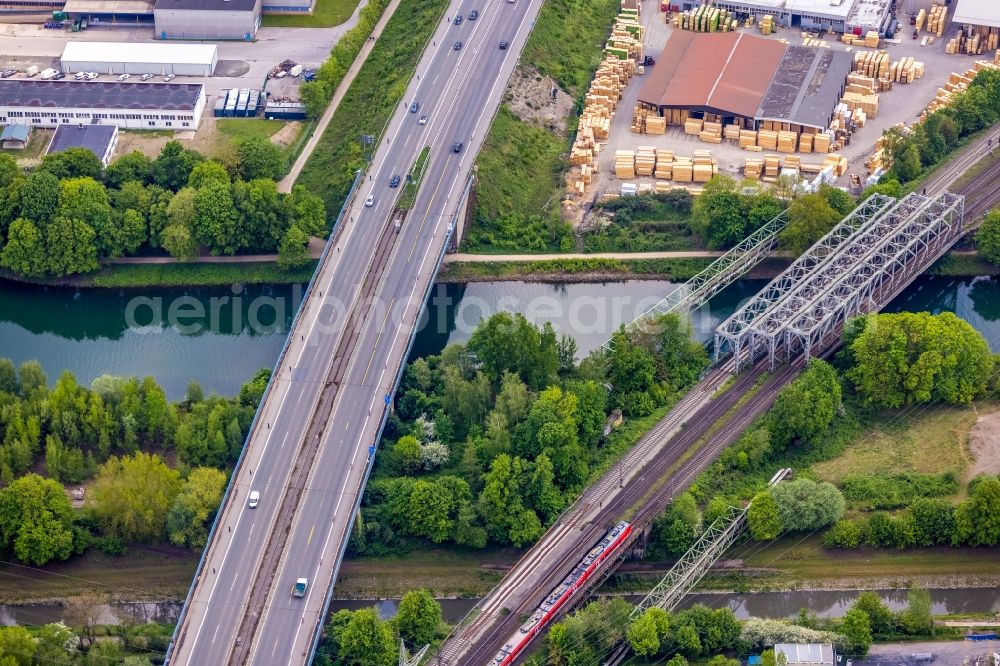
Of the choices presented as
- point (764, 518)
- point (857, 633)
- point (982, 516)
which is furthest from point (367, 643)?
point (982, 516)

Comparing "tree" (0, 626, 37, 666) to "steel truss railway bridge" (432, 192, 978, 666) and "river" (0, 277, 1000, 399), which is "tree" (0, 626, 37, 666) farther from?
"river" (0, 277, 1000, 399)

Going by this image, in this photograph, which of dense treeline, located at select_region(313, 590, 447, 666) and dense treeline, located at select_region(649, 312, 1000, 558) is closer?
dense treeline, located at select_region(313, 590, 447, 666)

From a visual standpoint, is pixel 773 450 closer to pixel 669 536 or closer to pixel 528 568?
pixel 669 536

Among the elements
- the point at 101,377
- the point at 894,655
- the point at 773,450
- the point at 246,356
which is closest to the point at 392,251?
the point at 246,356

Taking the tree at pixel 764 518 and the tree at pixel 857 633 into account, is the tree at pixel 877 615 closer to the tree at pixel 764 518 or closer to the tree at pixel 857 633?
the tree at pixel 857 633

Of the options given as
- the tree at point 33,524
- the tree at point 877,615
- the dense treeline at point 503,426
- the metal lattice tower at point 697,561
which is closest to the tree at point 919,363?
the dense treeline at point 503,426

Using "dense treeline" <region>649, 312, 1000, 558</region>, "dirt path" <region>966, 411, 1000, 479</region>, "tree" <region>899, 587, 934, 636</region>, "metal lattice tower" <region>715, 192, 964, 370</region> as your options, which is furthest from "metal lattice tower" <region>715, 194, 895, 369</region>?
"tree" <region>899, 587, 934, 636</region>
